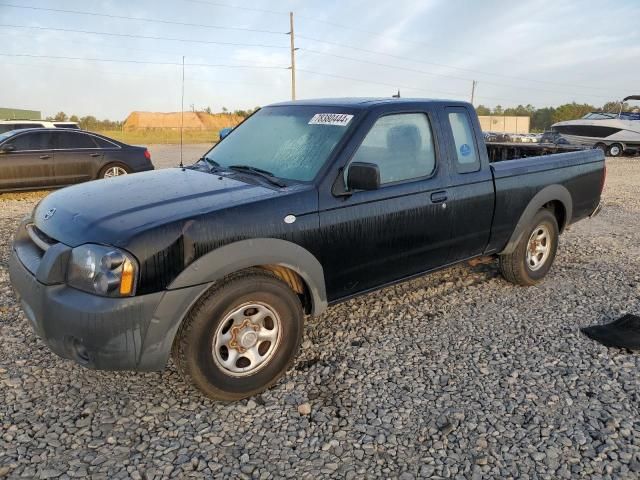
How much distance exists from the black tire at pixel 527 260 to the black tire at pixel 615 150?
2179cm

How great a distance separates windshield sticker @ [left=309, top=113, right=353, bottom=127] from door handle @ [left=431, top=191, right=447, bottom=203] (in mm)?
906

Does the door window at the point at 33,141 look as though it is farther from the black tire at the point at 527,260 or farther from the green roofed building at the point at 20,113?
the green roofed building at the point at 20,113

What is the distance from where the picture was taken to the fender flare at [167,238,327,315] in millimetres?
2758

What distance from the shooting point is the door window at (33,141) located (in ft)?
32.4

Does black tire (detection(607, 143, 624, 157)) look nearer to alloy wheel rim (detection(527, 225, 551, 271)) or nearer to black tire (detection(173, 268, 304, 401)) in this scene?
alloy wheel rim (detection(527, 225, 551, 271))

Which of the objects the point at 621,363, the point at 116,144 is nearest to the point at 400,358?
the point at 621,363

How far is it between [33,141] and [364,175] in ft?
30.6

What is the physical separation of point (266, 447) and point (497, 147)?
15.5 ft

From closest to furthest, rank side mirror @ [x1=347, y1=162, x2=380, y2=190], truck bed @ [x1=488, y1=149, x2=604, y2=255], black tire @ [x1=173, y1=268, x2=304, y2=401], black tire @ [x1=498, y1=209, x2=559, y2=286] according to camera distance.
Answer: black tire @ [x1=173, y1=268, x2=304, y2=401]
side mirror @ [x1=347, y1=162, x2=380, y2=190]
truck bed @ [x1=488, y1=149, x2=604, y2=255]
black tire @ [x1=498, y1=209, x2=559, y2=286]

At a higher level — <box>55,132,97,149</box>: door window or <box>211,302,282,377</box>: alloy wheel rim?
<box>55,132,97,149</box>: door window

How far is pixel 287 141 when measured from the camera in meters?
3.78

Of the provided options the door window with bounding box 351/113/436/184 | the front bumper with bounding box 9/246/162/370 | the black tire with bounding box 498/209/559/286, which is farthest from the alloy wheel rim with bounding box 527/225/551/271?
the front bumper with bounding box 9/246/162/370

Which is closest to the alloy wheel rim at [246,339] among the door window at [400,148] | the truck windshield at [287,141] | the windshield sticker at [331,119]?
the truck windshield at [287,141]

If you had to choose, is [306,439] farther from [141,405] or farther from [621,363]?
[621,363]
